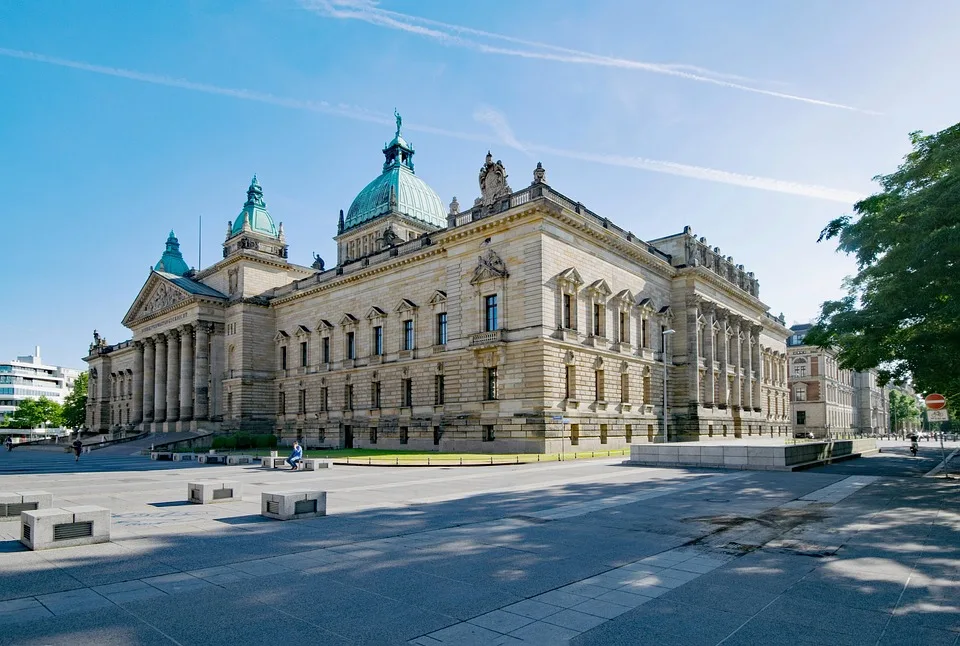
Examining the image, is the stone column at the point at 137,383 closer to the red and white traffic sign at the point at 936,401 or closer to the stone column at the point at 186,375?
the stone column at the point at 186,375

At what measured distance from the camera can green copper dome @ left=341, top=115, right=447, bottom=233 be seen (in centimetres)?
7325

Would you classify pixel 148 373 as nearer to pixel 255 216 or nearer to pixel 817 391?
pixel 255 216

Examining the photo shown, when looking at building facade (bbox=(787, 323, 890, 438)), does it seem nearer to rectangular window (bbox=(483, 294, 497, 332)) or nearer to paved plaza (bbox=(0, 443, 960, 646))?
rectangular window (bbox=(483, 294, 497, 332))

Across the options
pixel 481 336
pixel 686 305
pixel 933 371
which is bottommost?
pixel 933 371

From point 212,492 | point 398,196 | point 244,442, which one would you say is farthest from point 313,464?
point 398,196

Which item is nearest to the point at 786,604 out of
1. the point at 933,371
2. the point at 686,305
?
the point at 933,371

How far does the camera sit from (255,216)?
74.7 m

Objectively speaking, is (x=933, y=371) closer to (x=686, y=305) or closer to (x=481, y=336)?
(x=481, y=336)

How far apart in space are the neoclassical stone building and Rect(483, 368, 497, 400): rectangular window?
144mm

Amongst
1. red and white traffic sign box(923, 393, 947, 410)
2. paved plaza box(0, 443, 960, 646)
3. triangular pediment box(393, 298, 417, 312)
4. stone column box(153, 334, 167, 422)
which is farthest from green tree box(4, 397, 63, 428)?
red and white traffic sign box(923, 393, 947, 410)

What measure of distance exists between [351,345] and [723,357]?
119ft

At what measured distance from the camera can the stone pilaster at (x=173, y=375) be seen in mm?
70375

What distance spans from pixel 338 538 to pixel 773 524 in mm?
9335

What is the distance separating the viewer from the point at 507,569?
9766mm
